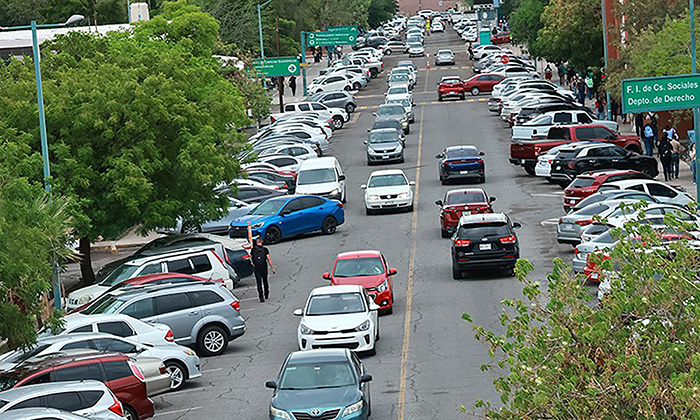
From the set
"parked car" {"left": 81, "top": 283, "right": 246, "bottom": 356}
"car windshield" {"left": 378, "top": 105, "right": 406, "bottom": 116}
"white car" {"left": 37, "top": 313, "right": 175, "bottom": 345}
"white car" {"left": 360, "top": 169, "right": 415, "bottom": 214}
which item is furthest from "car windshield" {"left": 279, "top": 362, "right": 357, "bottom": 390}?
"car windshield" {"left": 378, "top": 105, "right": 406, "bottom": 116}

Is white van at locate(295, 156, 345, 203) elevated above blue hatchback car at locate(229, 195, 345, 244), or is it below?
above

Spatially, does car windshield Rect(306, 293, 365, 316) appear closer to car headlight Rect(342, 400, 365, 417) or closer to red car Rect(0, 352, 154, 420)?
red car Rect(0, 352, 154, 420)

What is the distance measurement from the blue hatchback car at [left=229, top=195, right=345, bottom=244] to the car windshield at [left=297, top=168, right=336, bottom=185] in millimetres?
3843

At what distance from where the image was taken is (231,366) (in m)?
25.0

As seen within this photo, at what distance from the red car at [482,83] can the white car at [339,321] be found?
57938 mm

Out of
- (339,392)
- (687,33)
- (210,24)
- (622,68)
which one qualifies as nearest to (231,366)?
(339,392)

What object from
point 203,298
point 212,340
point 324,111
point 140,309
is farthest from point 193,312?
point 324,111

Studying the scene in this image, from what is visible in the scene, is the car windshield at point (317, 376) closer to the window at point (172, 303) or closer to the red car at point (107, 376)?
the red car at point (107, 376)

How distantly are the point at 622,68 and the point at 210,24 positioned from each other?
2070 centimetres

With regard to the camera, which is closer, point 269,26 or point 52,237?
point 52,237

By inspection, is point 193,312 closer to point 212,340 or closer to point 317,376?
point 212,340

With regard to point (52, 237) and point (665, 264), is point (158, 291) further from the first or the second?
point (665, 264)

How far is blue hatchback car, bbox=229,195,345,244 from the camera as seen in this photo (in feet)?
129

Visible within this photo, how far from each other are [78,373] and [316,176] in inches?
956
